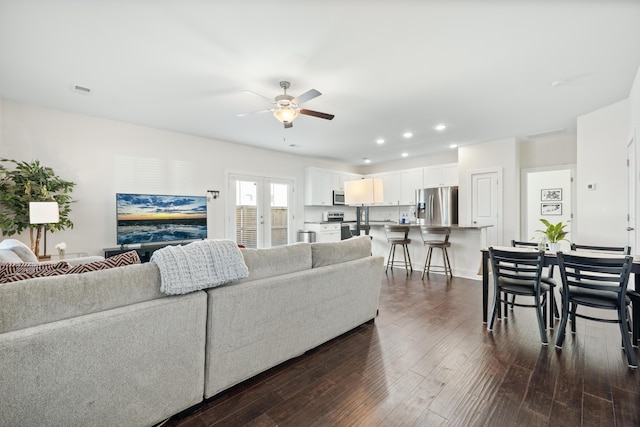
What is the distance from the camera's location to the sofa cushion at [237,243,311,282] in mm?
1941

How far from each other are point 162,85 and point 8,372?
2891mm

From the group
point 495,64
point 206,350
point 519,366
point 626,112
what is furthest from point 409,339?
point 626,112

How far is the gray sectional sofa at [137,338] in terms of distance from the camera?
3.68 ft

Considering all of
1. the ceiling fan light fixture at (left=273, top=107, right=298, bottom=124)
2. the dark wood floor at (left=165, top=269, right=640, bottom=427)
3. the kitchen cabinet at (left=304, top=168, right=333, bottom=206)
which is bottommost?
the dark wood floor at (left=165, top=269, right=640, bottom=427)

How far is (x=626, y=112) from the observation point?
3619mm

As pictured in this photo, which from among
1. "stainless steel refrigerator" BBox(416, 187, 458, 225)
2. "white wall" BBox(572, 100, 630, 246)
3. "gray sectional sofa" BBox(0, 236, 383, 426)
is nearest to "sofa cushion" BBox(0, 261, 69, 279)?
"gray sectional sofa" BBox(0, 236, 383, 426)

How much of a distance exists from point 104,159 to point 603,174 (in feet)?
23.9

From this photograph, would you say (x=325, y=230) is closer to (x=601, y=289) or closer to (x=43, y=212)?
(x=43, y=212)

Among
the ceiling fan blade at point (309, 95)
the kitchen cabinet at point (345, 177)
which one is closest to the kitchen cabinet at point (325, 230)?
the kitchen cabinet at point (345, 177)

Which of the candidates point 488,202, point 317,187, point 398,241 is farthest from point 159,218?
point 488,202

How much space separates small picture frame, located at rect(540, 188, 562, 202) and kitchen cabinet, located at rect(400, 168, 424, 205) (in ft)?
9.38

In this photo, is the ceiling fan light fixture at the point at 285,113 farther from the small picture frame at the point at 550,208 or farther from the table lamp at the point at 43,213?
the small picture frame at the point at 550,208

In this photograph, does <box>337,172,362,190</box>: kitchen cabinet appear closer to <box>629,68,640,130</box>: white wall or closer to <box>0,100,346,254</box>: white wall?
Result: <box>0,100,346,254</box>: white wall

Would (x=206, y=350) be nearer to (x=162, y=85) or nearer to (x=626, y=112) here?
(x=162, y=85)
